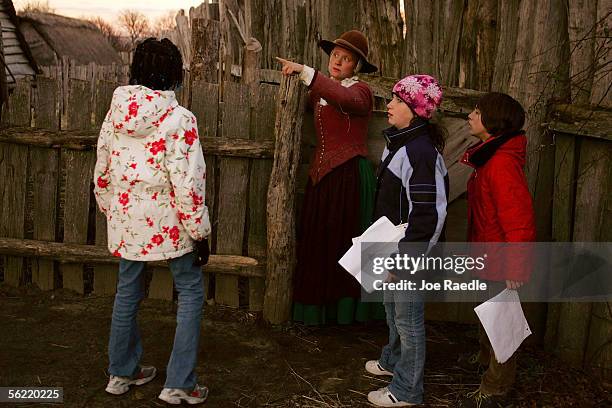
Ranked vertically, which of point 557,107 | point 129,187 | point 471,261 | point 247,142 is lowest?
point 471,261

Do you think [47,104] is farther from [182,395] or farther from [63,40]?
[63,40]

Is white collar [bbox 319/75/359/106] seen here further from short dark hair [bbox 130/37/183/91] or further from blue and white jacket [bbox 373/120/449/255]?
short dark hair [bbox 130/37/183/91]

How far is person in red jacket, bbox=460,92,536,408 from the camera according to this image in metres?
3.27

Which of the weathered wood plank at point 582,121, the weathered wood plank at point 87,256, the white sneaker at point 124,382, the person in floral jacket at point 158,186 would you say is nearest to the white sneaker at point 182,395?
the person in floral jacket at point 158,186

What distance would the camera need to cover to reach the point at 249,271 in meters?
4.76

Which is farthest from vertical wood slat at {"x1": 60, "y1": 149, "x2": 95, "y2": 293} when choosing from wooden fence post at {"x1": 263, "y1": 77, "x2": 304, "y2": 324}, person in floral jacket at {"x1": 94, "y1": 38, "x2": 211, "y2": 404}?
person in floral jacket at {"x1": 94, "y1": 38, "x2": 211, "y2": 404}

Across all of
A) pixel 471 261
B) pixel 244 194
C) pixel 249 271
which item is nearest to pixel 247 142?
pixel 244 194

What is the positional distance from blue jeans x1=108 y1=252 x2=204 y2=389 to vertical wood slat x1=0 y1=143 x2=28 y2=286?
7.06ft

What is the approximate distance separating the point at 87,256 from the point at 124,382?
1661mm

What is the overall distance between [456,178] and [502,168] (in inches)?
54.2

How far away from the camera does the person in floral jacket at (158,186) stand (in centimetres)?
316

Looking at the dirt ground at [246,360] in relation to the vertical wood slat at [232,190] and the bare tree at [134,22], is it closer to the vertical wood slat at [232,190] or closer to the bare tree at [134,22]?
the vertical wood slat at [232,190]

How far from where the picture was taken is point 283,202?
4516mm

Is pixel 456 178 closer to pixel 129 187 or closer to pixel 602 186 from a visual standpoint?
pixel 602 186
